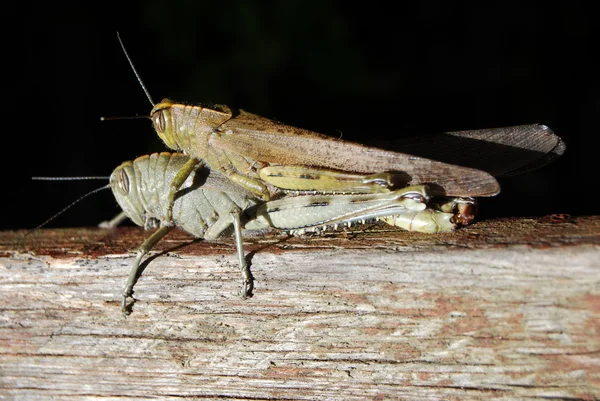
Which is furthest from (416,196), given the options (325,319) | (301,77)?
(301,77)

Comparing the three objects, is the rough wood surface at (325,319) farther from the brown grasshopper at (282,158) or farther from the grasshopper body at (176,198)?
the grasshopper body at (176,198)

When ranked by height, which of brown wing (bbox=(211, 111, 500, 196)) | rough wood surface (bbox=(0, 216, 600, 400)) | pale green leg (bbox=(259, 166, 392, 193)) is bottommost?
rough wood surface (bbox=(0, 216, 600, 400))

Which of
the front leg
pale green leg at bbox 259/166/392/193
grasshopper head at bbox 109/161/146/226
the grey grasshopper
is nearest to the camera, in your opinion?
the grey grasshopper

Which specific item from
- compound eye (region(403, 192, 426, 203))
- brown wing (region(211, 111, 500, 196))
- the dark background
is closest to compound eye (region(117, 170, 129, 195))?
brown wing (region(211, 111, 500, 196))

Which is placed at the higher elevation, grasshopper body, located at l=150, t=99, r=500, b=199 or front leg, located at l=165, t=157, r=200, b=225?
grasshopper body, located at l=150, t=99, r=500, b=199

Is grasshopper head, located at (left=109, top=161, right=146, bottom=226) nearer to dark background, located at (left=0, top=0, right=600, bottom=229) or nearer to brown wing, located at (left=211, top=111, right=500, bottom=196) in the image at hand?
brown wing, located at (left=211, top=111, right=500, bottom=196)

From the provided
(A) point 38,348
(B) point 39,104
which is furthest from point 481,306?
(B) point 39,104

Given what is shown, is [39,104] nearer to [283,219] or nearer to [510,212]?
[283,219]
